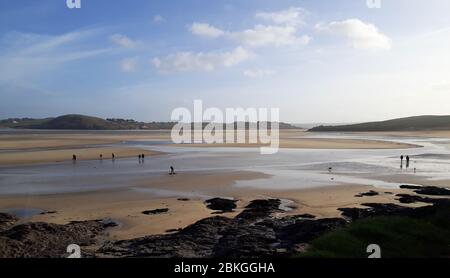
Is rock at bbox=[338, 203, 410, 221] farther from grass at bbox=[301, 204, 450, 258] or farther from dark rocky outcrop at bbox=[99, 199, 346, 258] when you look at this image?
grass at bbox=[301, 204, 450, 258]

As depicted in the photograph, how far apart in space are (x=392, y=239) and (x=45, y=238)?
9962mm

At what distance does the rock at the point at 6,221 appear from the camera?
14.8m

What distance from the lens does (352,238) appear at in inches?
392

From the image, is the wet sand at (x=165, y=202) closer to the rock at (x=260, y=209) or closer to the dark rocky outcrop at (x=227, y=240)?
the rock at (x=260, y=209)

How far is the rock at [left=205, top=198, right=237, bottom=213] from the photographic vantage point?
1788 cm

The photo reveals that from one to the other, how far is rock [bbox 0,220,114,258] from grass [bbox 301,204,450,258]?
656cm

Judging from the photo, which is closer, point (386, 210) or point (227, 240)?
point (227, 240)

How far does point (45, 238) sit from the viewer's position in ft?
41.7

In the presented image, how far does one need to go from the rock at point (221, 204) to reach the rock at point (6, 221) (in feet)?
25.5

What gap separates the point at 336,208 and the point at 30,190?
54.3ft

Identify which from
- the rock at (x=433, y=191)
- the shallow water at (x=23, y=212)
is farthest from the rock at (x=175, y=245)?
the rock at (x=433, y=191)

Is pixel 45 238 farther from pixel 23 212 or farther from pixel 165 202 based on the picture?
pixel 165 202

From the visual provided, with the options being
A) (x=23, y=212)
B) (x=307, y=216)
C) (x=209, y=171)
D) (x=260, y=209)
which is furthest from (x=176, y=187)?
(x=307, y=216)
